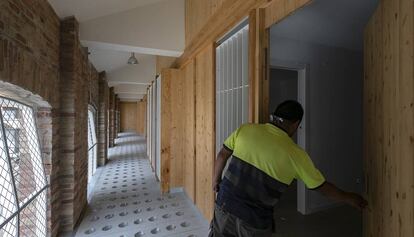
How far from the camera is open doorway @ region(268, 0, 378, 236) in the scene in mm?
3088

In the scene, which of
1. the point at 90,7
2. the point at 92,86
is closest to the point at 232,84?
the point at 90,7

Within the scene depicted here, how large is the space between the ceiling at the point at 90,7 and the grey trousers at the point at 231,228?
115 inches

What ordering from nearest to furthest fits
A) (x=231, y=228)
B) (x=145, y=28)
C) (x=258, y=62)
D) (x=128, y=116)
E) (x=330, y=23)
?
1. (x=231, y=228)
2. (x=258, y=62)
3. (x=330, y=23)
4. (x=145, y=28)
5. (x=128, y=116)

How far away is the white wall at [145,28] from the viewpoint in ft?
11.4

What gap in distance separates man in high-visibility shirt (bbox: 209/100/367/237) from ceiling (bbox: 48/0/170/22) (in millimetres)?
2682

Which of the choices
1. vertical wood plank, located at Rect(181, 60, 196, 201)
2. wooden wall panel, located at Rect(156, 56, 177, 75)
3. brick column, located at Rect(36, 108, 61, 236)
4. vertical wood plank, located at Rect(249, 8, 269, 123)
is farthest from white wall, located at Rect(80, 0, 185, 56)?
vertical wood plank, located at Rect(249, 8, 269, 123)

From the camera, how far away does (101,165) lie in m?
6.57

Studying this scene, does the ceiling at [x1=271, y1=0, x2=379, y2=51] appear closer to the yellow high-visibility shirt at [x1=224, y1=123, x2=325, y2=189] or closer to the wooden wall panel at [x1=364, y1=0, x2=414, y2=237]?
the wooden wall panel at [x1=364, y1=0, x2=414, y2=237]

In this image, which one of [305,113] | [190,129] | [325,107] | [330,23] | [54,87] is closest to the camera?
[54,87]

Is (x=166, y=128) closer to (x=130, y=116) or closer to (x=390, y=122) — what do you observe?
(x=390, y=122)

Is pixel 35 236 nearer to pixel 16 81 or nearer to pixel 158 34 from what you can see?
pixel 16 81

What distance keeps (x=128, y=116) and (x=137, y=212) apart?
16.0 metres

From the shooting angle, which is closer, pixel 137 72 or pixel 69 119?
pixel 69 119

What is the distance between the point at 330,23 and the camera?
2.85 metres
